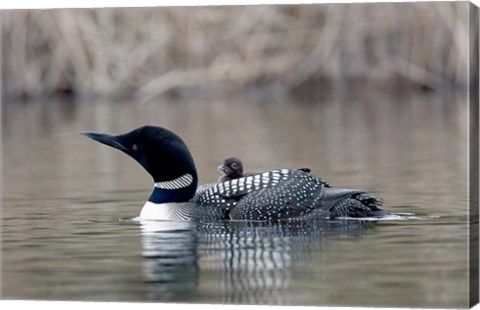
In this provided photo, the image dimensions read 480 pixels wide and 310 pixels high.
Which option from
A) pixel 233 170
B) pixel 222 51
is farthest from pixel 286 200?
pixel 222 51

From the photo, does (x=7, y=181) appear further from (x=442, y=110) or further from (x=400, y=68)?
(x=442, y=110)

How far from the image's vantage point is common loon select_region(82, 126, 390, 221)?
7.36 meters

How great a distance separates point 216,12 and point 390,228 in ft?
7.21

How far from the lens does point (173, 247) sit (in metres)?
6.77

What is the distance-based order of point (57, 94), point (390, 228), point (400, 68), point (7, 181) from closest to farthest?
point (390, 228), point (7, 181), point (400, 68), point (57, 94)

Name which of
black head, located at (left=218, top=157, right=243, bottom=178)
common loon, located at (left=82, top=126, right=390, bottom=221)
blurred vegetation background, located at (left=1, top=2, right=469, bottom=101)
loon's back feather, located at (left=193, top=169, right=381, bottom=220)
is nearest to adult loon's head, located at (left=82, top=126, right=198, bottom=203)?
common loon, located at (left=82, top=126, right=390, bottom=221)

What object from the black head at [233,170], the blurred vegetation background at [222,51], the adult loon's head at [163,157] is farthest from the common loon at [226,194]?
the blurred vegetation background at [222,51]

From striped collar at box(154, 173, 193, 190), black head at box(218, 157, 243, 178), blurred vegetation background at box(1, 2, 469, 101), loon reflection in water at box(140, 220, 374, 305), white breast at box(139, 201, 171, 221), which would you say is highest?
blurred vegetation background at box(1, 2, 469, 101)

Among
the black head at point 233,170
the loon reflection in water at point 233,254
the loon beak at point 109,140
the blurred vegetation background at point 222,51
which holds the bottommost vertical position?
the loon reflection in water at point 233,254

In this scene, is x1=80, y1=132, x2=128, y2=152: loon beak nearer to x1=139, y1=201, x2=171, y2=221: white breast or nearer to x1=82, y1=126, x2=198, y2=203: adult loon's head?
x1=82, y1=126, x2=198, y2=203: adult loon's head

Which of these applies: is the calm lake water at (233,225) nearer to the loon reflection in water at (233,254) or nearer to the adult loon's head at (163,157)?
the loon reflection in water at (233,254)

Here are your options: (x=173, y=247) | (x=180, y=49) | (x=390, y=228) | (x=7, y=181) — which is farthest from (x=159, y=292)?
(x=180, y=49)

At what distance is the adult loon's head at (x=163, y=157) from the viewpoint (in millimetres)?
7426

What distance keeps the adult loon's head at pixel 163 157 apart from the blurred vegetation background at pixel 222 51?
0.84 meters
